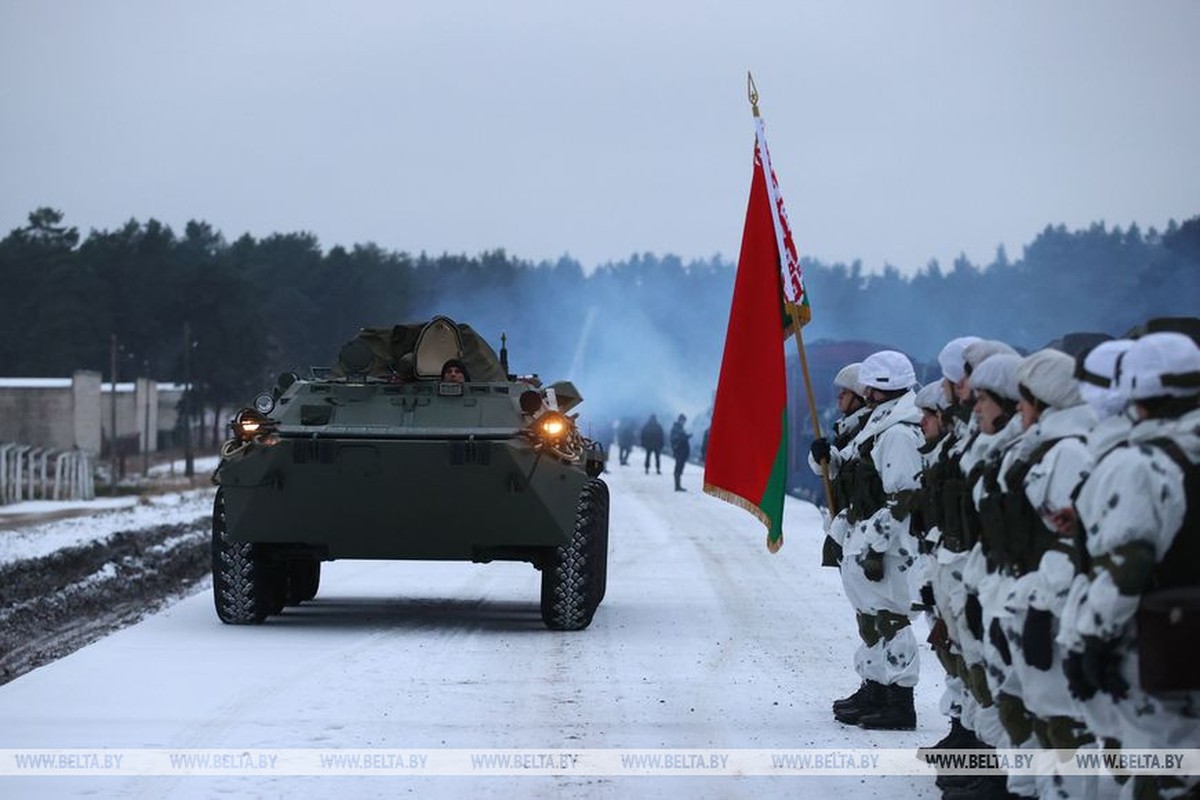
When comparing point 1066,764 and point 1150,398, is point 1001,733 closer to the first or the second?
point 1066,764

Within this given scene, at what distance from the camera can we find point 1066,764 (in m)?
6.52

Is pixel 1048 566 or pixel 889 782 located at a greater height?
pixel 1048 566

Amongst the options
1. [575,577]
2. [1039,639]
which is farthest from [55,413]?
[1039,639]

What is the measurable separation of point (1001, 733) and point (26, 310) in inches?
3687

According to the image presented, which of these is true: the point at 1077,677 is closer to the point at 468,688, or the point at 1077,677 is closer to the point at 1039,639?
the point at 1039,639

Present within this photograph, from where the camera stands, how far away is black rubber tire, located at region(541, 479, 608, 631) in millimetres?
14500

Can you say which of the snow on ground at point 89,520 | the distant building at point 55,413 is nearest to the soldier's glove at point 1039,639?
the snow on ground at point 89,520

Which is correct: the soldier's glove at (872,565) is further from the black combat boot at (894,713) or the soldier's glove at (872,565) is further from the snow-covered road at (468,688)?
the snow-covered road at (468,688)

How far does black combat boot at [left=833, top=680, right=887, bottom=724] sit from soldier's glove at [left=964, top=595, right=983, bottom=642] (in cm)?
244

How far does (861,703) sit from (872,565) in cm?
73

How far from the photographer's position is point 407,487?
47.0 ft

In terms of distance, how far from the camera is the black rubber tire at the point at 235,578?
48.3ft

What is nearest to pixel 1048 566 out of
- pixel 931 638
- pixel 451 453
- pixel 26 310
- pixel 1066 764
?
pixel 1066 764

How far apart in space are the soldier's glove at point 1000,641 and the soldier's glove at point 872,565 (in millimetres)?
2867
